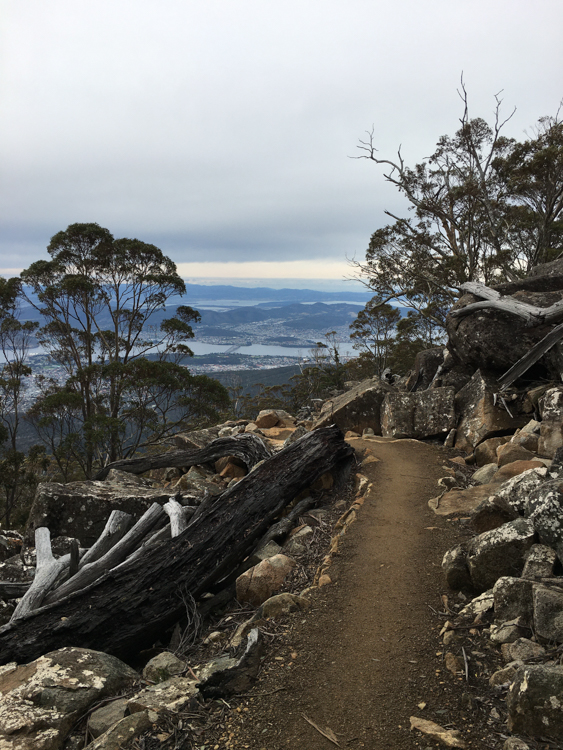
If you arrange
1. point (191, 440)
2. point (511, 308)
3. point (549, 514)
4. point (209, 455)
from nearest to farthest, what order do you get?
point (549, 514) < point (511, 308) < point (209, 455) < point (191, 440)

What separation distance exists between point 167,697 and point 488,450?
20.7ft

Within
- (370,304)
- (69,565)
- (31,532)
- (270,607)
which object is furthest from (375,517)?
(370,304)

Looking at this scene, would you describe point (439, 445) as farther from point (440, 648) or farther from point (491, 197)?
point (491, 197)

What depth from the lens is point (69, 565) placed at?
6.01 metres

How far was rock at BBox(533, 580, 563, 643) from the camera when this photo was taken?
308cm

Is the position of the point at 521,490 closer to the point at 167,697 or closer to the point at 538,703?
the point at 538,703

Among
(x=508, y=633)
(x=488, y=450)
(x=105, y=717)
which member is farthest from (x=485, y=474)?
(x=105, y=717)

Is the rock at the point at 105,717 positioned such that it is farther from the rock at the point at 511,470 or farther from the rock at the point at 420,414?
the rock at the point at 420,414

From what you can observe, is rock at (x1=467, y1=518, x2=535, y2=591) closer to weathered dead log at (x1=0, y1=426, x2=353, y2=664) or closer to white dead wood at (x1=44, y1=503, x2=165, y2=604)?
weathered dead log at (x1=0, y1=426, x2=353, y2=664)

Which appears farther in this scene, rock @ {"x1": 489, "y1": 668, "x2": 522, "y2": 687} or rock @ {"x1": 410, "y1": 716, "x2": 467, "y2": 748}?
rock @ {"x1": 489, "y1": 668, "x2": 522, "y2": 687}

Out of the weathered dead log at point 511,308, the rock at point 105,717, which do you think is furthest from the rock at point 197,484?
the weathered dead log at point 511,308

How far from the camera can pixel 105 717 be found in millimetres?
3490

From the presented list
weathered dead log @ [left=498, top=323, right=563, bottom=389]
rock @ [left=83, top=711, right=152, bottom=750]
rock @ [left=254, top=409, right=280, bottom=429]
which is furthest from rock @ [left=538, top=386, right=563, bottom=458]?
rock @ [left=254, top=409, right=280, bottom=429]

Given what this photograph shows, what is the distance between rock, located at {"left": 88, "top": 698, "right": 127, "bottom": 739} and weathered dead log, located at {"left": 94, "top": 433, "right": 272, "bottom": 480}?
538 cm
